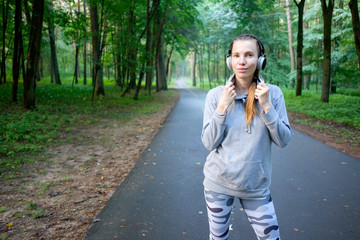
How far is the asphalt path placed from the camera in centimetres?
322

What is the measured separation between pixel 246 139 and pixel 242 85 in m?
0.42

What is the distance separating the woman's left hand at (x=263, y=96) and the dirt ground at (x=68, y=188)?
2.61 meters

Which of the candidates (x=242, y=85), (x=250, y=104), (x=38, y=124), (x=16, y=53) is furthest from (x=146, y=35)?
(x=250, y=104)

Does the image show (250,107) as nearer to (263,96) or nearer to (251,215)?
(263,96)

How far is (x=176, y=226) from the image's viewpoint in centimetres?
334

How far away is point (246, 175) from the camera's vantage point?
1858 millimetres

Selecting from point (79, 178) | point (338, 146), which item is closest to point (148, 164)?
point (79, 178)

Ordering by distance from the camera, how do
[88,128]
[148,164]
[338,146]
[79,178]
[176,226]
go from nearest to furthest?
[176,226] < [79,178] < [148,164] < [338,146] < [88,128]

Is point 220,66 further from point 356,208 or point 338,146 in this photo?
point 356,208

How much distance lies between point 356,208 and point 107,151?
5.41 meters

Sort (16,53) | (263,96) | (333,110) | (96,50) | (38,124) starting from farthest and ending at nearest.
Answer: (96,50), (333,110), (16,53), (38,124), (263,96)

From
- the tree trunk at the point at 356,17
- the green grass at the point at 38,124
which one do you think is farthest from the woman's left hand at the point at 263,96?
the tree trunk at the point at 356,17

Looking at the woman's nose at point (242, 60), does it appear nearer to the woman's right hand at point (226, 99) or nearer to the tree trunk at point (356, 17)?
the woman's right hand at point (226, 99)

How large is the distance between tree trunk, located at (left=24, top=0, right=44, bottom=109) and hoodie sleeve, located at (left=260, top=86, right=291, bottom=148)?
1135cm
